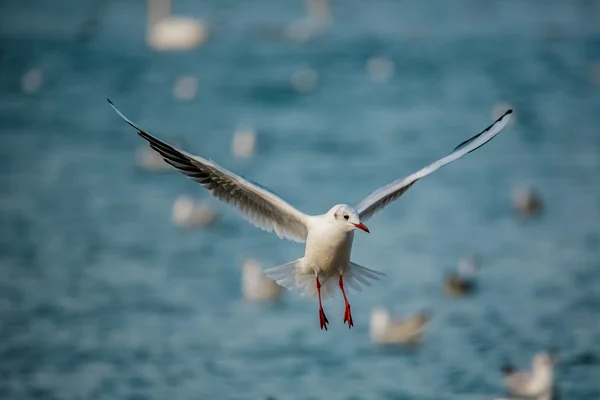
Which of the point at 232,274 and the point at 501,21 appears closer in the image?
the point at 232,274

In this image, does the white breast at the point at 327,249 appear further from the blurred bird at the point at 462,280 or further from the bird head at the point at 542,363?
the blurred bird at the point at 462,280

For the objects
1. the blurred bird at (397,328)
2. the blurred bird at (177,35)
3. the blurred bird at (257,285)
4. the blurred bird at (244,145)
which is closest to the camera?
the blurred bird at (397,328)

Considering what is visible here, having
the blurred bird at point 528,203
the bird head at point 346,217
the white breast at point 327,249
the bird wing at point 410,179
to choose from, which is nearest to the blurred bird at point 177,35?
the blurred bird at point 528,203

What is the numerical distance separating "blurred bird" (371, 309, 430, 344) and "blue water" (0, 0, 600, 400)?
144mm

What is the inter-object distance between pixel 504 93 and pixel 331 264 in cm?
2138

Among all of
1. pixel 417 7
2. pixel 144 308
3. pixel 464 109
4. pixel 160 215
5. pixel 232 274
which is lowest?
pixel 144 308

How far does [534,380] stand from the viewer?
450 inches

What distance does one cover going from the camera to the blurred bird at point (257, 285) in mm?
14212

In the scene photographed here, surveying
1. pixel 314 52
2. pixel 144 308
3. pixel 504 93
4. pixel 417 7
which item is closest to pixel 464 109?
pixel 504 93

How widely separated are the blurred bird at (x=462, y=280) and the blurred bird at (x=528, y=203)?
3619mm

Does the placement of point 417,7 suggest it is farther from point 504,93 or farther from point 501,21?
point 504,93

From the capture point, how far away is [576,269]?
1541 centimetres

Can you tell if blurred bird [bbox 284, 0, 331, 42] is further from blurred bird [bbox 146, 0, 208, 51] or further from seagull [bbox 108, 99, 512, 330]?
seagull [bbox 108, 99, 512, 330]

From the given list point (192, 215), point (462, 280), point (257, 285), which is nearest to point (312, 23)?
point (192, 215)
